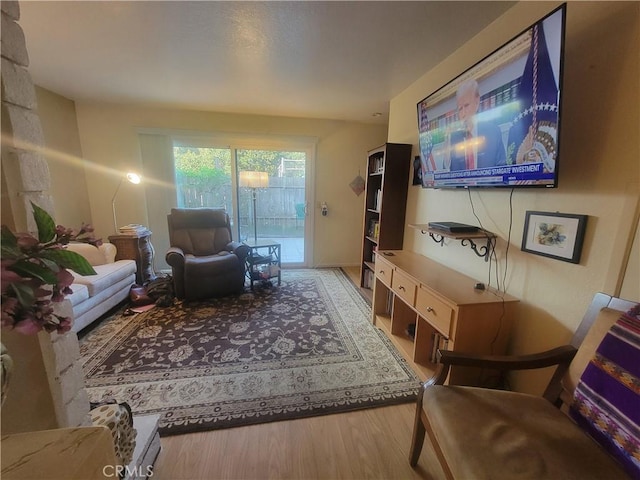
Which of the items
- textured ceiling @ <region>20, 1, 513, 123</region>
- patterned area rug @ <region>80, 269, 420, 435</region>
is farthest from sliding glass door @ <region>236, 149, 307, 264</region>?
patterned area rug @ <region>80, 269, 420, 435</region>

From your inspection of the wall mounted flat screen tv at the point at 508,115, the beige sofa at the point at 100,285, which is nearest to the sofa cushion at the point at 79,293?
the beige sofa at the point at 100,285

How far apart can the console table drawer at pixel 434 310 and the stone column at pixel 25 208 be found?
1.71m

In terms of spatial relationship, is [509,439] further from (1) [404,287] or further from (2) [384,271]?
(2) [384,271]

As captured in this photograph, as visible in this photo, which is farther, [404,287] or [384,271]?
[384,271]

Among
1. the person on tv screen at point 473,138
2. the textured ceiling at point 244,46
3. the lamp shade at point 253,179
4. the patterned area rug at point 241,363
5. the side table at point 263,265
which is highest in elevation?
the textured ceiling at point 244,46

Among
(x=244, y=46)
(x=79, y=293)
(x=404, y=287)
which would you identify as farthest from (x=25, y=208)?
(x=404, y=287)

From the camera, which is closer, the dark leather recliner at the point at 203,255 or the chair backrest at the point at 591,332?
the chair backrest at the point at 591,332

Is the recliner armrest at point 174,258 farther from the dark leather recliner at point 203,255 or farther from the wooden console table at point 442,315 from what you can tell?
the wooden console table at point 442,315

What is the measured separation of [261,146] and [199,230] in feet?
4.85

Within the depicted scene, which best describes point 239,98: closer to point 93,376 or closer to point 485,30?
point 485,30

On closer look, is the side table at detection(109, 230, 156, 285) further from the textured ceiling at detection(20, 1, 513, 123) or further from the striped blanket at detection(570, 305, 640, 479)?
the striped blanket at detection(570, 305, 640, 479)

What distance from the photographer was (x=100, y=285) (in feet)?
7.48

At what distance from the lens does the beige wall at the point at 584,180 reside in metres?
1.05

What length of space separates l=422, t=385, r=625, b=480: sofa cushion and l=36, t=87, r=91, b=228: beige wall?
4.08 metres
